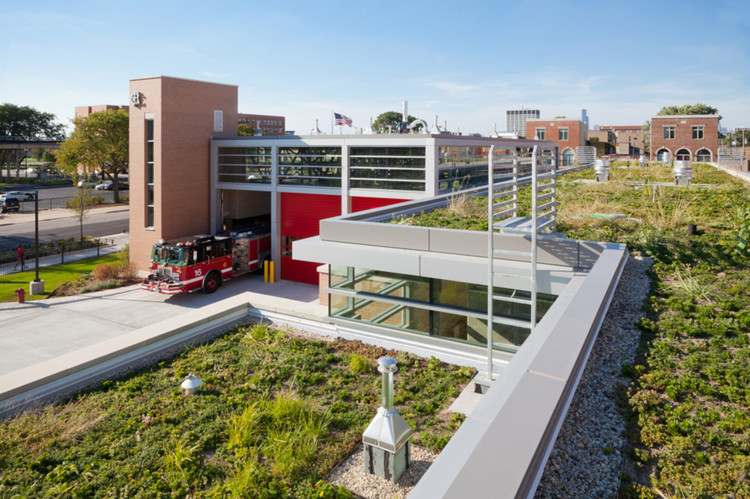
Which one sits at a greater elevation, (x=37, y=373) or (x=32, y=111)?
(x=32, y=111)

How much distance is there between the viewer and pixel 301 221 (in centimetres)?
3128

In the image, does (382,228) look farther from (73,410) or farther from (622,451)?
(622,451)

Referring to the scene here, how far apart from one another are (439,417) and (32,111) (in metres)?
125

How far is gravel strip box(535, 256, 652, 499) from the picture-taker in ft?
12.8

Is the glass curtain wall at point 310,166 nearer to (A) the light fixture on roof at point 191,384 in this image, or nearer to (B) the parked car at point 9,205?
(A) the light fixture on roof at point 191,384

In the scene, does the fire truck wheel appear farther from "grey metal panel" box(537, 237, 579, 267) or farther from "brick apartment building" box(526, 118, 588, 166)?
"brick apartment building" box(526, 118, 588, 166)

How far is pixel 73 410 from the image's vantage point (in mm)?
8930

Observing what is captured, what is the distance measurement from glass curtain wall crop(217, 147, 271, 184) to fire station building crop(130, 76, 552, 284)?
0.07 meters

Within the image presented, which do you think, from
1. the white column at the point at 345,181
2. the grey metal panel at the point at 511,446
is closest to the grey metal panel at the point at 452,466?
the grey metal panel at the point at 511,446

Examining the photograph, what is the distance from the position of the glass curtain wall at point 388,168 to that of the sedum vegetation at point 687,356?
12975 millimetres

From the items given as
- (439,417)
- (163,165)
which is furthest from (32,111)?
(439,417)

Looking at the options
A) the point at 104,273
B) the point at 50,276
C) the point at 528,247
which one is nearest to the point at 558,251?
the point at 528,247

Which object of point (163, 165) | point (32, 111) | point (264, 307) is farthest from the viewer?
point (32, 111)

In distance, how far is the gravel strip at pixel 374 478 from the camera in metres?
6.46
